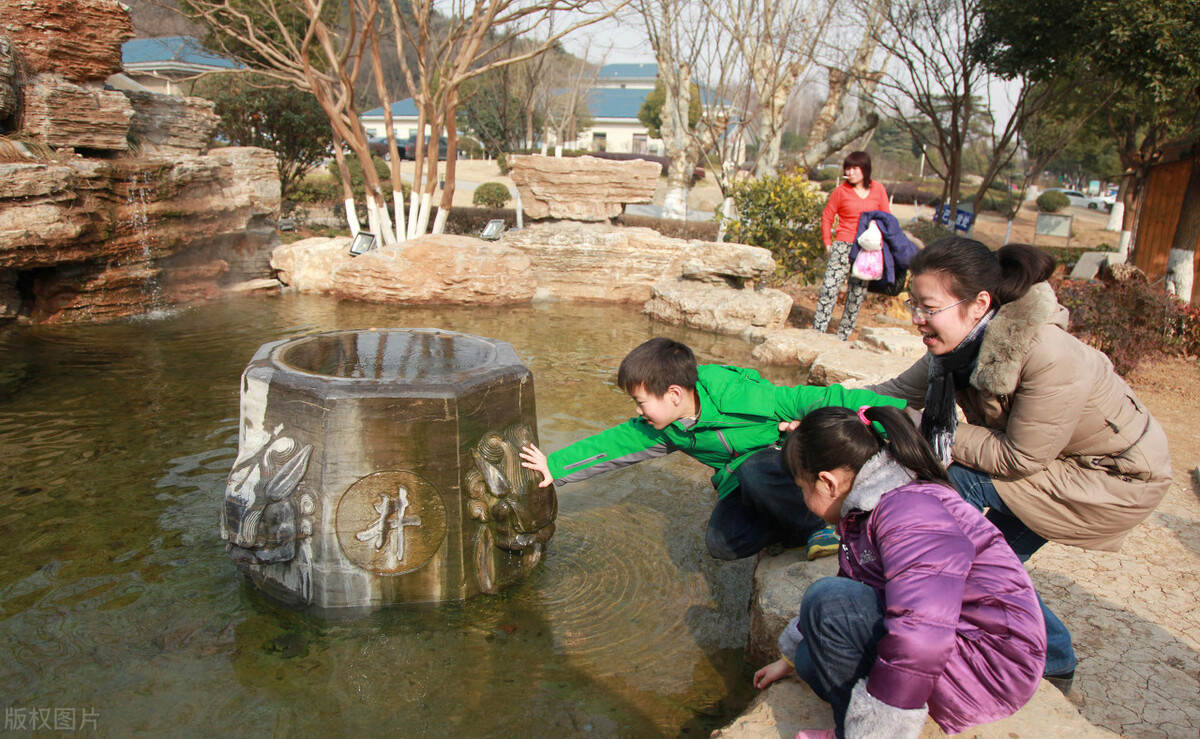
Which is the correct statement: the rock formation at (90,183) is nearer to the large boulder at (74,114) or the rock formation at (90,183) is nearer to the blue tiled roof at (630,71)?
the large boulder at (74,114)

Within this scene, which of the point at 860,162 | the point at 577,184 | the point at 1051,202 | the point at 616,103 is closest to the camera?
the point at 860,162

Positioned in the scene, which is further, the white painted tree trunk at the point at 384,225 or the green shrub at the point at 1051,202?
the green shrub at the point at 1051,202

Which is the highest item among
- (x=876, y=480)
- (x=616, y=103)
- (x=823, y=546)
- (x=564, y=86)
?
(x=616, y=103)

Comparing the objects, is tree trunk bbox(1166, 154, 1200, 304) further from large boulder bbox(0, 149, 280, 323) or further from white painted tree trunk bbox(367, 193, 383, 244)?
large boulder bbox(0, 149, 280, 323)

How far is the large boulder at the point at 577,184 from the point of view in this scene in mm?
10656

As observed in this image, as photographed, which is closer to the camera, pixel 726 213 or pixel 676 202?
pixel 726 213

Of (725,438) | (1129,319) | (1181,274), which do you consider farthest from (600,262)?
(725,438)

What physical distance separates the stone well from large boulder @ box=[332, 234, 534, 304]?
5.77m

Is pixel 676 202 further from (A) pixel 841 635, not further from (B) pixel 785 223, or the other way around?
(A) pixel 841 635

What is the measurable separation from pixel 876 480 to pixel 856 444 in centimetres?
11

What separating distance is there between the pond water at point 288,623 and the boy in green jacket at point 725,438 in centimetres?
44

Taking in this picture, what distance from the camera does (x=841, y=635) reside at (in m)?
1.95

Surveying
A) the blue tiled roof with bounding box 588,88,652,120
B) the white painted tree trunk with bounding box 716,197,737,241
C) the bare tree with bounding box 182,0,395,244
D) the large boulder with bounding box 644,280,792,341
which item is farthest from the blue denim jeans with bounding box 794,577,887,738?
the blue tiled roof with bounding box 588,88,652,120

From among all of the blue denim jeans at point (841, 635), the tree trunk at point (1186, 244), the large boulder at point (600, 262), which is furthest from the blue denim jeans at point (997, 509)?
the tree trunk at point (1186, 244)
